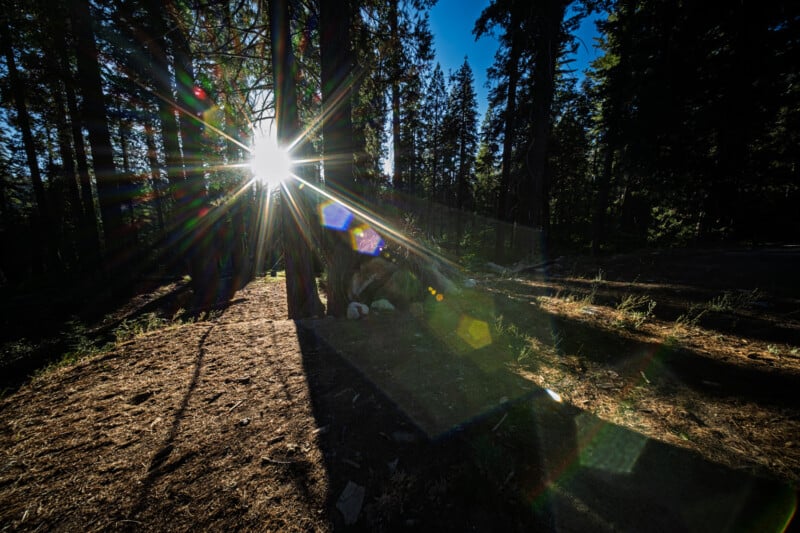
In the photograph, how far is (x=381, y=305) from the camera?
16.0 feet

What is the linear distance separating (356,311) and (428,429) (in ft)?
9.12

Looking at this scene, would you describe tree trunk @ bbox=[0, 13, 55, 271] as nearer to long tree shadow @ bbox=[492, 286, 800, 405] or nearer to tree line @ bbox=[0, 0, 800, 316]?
tree line @ bbox=[0, 0, 800, 316]

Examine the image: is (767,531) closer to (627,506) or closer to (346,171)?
(627,506)

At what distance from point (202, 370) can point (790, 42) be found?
61.0ft

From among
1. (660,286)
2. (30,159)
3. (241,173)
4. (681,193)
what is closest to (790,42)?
(681,193)

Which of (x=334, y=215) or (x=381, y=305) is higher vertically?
(x=334, y=215)

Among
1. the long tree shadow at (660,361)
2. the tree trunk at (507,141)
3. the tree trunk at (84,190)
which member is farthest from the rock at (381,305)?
the tree trunk at (84,190)

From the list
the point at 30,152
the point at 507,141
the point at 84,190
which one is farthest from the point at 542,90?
the point at 30,152

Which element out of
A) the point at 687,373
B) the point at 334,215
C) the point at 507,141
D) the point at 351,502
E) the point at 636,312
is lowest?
the point at 351,502

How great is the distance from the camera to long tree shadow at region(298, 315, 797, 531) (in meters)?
1.46

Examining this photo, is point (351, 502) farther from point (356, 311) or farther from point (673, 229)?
point (673, 229)

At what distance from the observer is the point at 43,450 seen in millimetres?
1994

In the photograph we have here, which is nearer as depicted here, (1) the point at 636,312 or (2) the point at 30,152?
(1) the point at 636,312

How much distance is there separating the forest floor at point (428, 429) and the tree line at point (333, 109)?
2.44 metres
